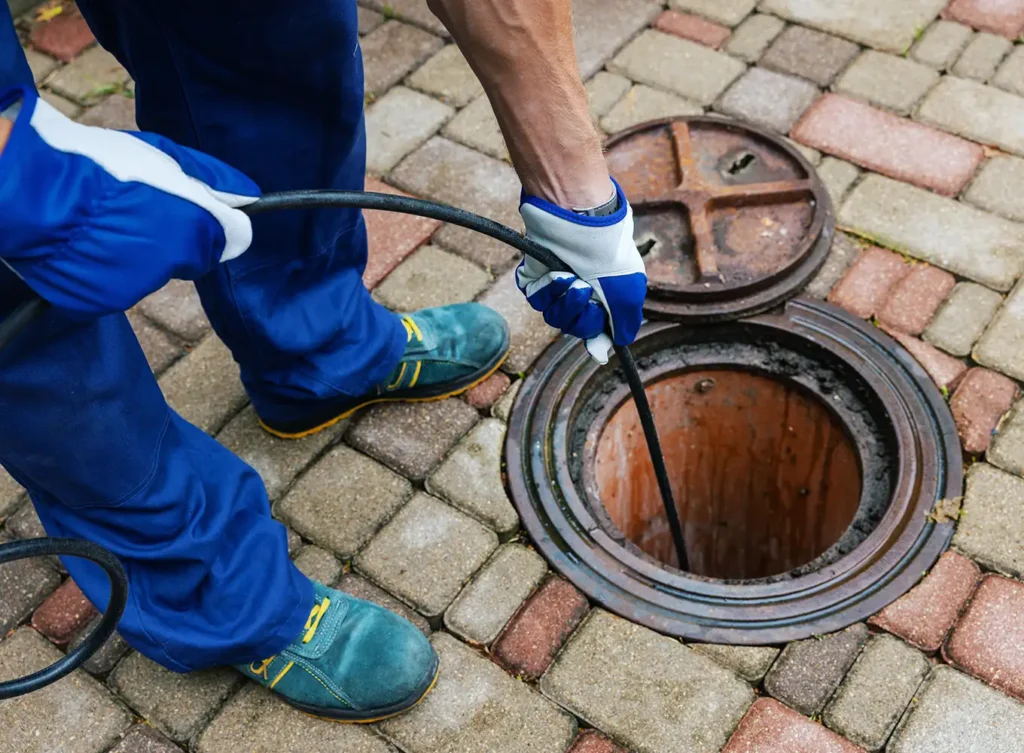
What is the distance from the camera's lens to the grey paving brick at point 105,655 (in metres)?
2.33

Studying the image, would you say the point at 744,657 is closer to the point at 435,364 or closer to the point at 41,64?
the point at 435,364

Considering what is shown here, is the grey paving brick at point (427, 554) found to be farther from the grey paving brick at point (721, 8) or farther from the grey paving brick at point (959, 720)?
the grey paving brick at point (721, 8)

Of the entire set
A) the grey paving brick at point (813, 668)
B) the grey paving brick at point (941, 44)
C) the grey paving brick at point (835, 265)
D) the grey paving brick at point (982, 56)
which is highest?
the grey paving brick at point (941, 44)

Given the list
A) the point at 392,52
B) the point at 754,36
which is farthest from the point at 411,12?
the point at 754,36

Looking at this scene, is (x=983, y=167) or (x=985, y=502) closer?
(x=985, y=502)

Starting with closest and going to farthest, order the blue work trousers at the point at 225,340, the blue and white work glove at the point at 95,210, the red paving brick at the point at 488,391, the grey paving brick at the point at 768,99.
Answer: the blue and white work glove at the point at 95,210
the blue work trousers at the point at 225,340
the red paving brick at the point at 488,391
the grey paving brick at the point at 768,99

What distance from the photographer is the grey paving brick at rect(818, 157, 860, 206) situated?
306cm

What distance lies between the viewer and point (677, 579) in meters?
2.37

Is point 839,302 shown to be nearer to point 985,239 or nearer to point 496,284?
point 985,239

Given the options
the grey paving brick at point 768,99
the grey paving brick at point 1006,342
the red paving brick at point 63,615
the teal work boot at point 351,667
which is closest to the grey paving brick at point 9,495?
the red paving brick at point 63,615

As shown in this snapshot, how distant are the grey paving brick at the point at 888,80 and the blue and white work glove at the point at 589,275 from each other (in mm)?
1638

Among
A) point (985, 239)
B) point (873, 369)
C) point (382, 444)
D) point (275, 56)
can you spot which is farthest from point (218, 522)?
point (985, 239)

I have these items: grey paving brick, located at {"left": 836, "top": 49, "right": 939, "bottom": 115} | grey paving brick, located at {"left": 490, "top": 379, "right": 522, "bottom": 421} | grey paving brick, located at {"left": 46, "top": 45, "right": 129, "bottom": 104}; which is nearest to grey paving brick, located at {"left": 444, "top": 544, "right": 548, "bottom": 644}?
grey paving brick, located at {"left": 490, "top": 379, "right": 522, "bottom": 421}

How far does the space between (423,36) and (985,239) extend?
197 centimetres
